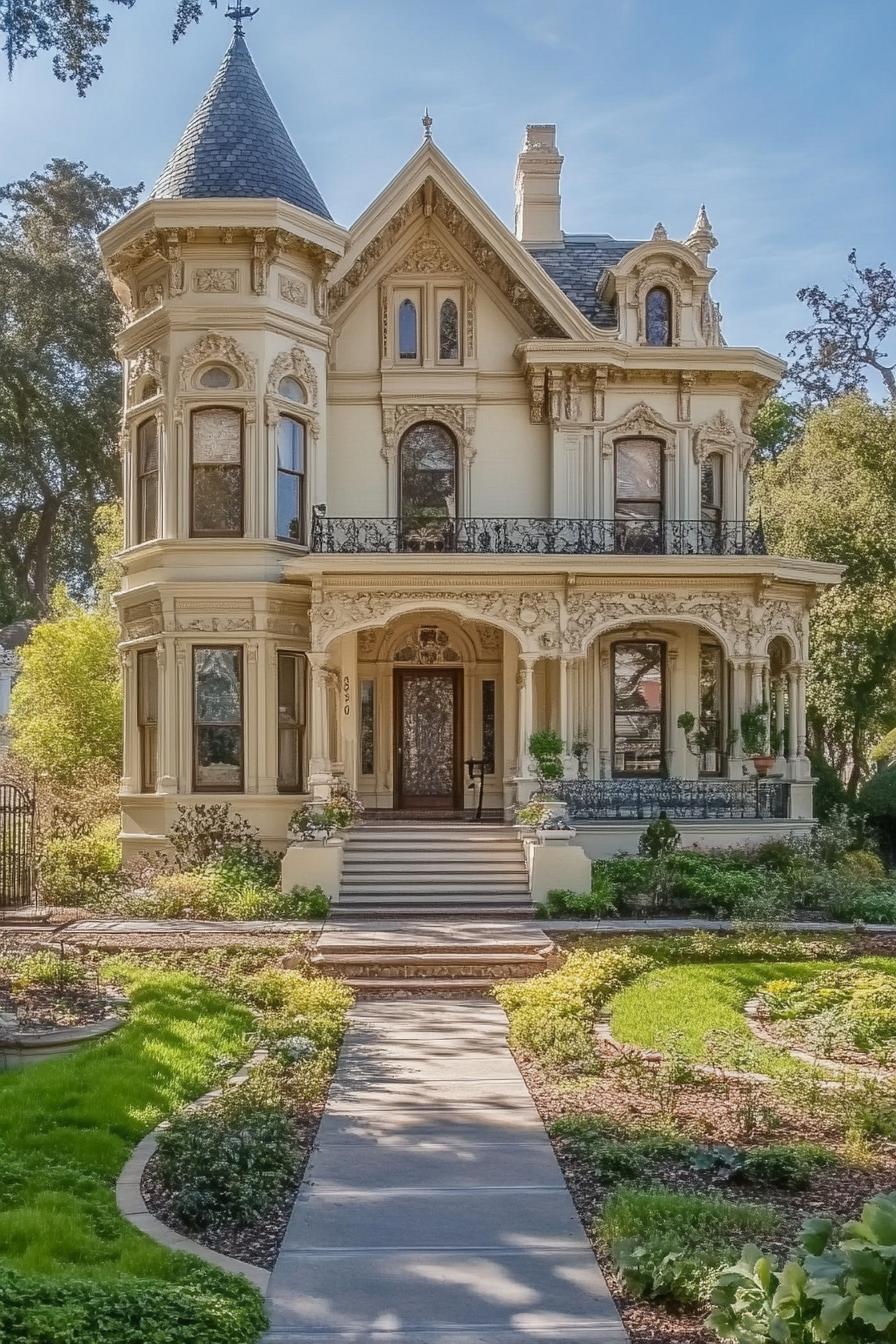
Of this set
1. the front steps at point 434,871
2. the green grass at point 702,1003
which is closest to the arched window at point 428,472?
the front steps at point 434,871

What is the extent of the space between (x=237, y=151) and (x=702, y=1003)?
48.9ft

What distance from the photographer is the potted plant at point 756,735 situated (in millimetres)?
19516

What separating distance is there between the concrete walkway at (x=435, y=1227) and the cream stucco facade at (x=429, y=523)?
997cm

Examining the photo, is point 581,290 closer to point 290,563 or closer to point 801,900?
point 290,563

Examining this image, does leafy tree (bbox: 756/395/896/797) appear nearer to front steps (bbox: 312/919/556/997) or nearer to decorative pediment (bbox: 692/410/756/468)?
decorative pediment (bbox: 692/410/756/468)

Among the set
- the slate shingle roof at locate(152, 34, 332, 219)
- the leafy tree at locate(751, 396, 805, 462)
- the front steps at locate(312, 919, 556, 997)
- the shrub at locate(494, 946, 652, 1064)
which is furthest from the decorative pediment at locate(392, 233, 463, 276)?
the leafy tree at locate(751, 396, 805, 462)

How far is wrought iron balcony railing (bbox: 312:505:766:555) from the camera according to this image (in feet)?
65.0

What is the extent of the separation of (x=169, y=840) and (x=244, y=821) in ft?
3.75

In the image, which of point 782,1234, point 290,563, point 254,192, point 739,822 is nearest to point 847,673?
point 739,822

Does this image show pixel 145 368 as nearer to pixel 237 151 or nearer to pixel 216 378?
pixel 216 378

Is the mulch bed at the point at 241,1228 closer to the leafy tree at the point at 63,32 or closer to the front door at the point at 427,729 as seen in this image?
the leafy tree at the point at 63,32

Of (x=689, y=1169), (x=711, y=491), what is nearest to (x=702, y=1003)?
(x=689, y=1169)

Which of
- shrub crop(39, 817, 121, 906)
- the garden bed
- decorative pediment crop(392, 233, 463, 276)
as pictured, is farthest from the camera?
decorative pediment crop(392, 233, 463, 276)

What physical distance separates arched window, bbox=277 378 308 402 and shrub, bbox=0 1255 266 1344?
631 inches
